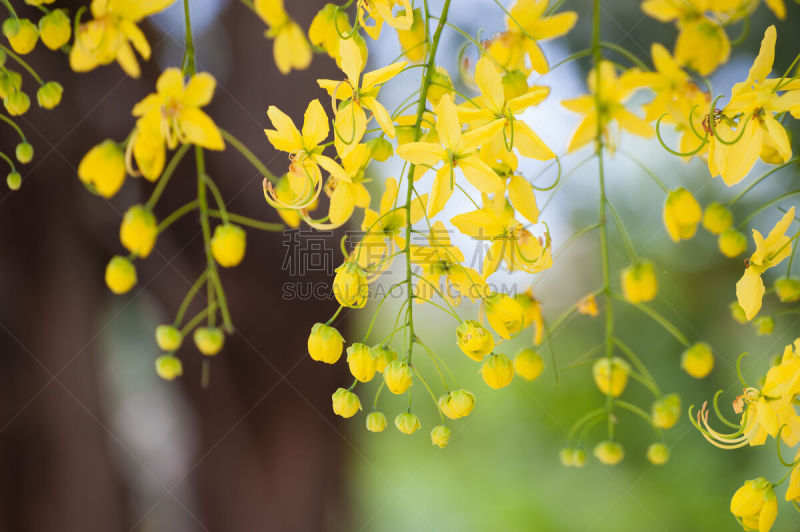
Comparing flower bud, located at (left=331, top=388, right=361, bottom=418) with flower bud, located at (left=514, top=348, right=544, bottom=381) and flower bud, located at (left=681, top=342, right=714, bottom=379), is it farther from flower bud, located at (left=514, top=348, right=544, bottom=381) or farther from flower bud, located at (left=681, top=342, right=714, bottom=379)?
flower bud, located at (left=681, top=342, right=714, bottom=379)

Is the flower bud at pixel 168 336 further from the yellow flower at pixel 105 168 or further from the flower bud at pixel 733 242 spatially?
the flower bud at pixel 733 242

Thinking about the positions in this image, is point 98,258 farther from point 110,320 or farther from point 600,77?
point 600,77

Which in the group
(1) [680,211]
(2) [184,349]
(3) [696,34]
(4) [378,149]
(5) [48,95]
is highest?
(3) [696,34]

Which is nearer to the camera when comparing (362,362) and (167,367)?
(362,362)

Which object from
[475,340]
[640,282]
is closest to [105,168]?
[475,340]

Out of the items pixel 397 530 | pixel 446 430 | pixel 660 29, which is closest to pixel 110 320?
pixel 446 430

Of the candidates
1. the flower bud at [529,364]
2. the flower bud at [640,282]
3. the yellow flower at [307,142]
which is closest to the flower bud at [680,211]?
the flower bud at [640,282]

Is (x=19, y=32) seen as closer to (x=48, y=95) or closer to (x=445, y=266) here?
(x=48, y=95)
